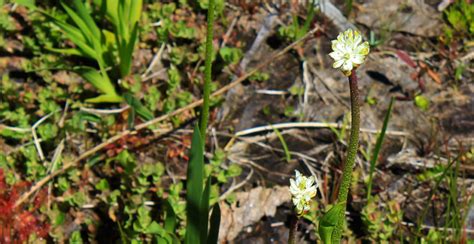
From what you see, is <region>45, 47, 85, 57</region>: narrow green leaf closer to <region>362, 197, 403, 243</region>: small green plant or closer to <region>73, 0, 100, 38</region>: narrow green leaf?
<region>73, 0, 100, 38</region>: narrow green leaf

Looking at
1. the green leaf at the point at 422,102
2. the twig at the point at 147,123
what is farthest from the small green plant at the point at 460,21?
the twig at the point at 147,123

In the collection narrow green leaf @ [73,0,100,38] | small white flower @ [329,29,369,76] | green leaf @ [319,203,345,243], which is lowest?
green leaf @ [319,203,345,243]

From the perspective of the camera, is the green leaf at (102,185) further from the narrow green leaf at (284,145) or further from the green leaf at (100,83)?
the narrow green leaf at (284,145)

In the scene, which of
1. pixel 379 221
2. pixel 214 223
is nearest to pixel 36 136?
pixel 214 223

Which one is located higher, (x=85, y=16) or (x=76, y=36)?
(x=85, y=16)

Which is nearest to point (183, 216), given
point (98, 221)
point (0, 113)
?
point (98, 221)

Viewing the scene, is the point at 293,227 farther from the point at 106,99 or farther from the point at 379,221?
the point at 106,99

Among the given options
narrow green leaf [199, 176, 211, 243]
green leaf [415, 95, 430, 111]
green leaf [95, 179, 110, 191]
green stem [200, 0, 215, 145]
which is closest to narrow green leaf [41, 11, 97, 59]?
green leaf [95, 179, 110, 191]
